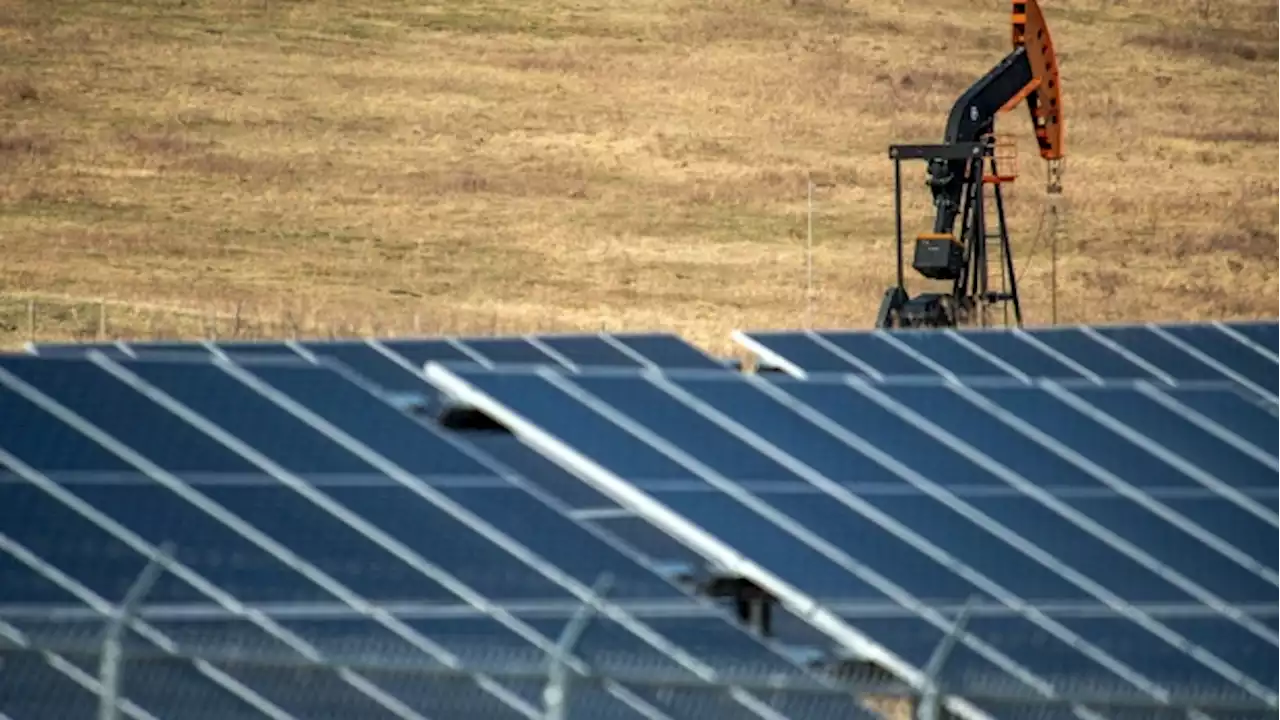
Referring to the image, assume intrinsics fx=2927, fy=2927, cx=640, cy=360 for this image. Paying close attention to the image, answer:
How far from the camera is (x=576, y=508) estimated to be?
54.1 ft

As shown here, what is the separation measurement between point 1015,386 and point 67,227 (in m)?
37.7

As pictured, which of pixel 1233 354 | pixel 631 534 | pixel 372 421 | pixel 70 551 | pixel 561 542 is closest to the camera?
pixel 70 551

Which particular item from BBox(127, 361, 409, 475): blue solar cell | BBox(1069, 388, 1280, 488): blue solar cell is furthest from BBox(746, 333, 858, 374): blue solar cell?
BBox(127, 361, 409, 475): blue solar cell

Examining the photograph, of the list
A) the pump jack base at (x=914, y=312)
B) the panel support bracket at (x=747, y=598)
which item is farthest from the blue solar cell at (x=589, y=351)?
the pump jack base at (x=914, y=312)

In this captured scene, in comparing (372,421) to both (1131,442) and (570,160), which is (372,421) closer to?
(1131,442)

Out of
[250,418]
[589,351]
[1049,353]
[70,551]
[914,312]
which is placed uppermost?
[250,418]

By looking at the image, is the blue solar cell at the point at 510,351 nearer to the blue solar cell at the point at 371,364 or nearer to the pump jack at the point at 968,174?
the blue solar cell at the point at 371,364

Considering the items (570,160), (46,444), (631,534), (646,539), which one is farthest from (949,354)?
(570,160)

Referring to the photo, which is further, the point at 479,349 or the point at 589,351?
the point at 589,351

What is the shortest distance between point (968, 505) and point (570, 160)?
147 ft

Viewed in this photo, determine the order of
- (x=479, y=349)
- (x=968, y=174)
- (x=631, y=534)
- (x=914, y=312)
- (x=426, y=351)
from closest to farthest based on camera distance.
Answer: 1. (x=631, y=534)
2. (x=426, y=351)
3. (x=479, y=349)
4. (x=914, y=312)
5. (x=968, y=174)

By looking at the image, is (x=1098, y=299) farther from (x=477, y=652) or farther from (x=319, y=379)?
(x=477, y=652)

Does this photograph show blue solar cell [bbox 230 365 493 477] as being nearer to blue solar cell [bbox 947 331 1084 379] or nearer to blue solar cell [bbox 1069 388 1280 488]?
blue solar cell [bbox 1069 388 1280 488]

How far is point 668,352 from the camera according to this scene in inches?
869
